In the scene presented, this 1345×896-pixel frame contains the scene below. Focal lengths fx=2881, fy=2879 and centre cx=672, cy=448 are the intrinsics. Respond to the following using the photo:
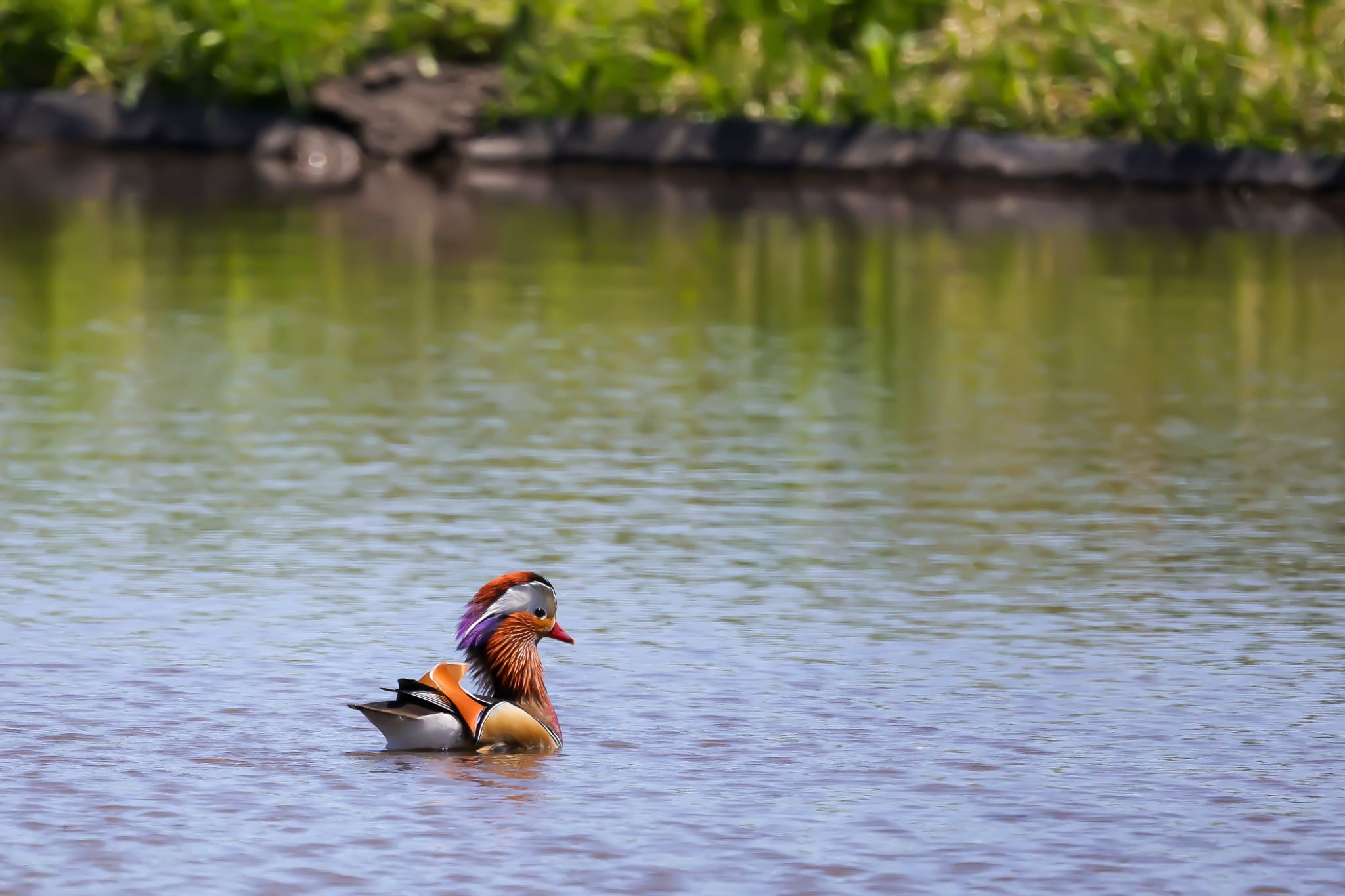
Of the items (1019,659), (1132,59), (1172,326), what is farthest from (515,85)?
(1019,659)

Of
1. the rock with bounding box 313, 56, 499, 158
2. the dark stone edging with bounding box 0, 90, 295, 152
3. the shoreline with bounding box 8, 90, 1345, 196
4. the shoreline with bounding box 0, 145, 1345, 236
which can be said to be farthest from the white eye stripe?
the dark stone edging with bounding box 0, 90, 295, 152

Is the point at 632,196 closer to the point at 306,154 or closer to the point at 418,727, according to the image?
the point at 306,154

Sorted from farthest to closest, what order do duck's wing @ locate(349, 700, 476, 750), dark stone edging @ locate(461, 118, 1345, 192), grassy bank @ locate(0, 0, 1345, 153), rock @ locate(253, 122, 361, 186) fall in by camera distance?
grassy bank @ locate(0, 0, 1345, 153), rock @ locate(253, 122, 361, 186), dark stone edging @ locate(461, 118, 1345, 192), duck's wing @ locate(349, 700, 476, 750)

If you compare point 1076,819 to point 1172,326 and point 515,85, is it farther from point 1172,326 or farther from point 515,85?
point 515,85

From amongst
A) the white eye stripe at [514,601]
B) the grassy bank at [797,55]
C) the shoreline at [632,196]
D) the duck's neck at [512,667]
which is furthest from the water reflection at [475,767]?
the grassy bank at [797,55]

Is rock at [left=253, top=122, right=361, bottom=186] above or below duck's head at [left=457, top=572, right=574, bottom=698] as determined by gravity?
below

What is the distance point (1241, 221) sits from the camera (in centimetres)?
2573

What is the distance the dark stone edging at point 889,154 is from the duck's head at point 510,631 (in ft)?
74.2

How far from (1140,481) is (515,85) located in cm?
2134

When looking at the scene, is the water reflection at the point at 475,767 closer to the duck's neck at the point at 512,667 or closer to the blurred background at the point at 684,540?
the blurred background at the point at 684,540

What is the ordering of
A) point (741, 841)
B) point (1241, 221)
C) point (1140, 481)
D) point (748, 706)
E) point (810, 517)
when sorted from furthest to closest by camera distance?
point (1241, 221)
point (1140, 481)
point (810, 517)
point (748, 706)
point (741, 841)

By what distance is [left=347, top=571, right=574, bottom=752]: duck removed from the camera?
6.86 metres

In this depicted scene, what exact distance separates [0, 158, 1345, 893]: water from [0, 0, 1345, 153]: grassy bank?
1068cm

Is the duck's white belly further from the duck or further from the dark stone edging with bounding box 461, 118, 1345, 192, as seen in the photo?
the dark stone edging with bounding box 461, 118, 1345, 192
